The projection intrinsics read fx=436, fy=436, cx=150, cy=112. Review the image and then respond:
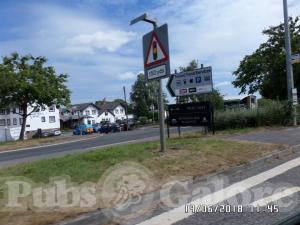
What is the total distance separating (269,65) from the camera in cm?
4353

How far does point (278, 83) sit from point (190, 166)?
35505 millimetres

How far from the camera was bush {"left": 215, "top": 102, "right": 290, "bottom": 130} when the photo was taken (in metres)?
20.7

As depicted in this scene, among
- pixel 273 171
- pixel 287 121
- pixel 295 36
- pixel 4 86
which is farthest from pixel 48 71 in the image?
pixel 273 171

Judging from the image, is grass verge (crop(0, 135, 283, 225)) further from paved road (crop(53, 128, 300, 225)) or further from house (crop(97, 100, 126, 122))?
house (crop(97, 100, 126, 122))

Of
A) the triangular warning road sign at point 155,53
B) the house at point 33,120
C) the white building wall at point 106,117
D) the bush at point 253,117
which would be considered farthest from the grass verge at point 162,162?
the white building wall at point 106,117

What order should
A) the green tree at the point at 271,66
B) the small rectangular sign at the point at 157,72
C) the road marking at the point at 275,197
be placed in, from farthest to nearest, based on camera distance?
1. the green tree at the point at 271,66
2. the small rectangular sign at the point at 157,72
3. the road marking at the point at 275,197

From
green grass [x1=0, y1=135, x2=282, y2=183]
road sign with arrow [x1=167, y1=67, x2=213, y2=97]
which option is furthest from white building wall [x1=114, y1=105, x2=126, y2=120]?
green grass [x1=0, y1=135, x2=282, y2=183]

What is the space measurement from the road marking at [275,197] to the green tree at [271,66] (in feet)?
115

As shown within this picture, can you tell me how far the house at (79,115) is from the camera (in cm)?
10450

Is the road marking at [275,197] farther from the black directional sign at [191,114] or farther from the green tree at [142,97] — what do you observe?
the green tree at [142,97]

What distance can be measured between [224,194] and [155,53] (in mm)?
4607

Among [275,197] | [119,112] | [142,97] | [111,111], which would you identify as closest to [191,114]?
[275,197]

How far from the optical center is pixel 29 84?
141 ft

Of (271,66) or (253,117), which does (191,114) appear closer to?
(253,117)
